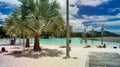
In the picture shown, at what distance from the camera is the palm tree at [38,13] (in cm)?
1884

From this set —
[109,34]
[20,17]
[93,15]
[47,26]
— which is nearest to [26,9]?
[20,17]

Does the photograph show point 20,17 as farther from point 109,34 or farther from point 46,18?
point 109,34

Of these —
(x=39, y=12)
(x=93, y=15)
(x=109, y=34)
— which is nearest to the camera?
(x=39, y=12)

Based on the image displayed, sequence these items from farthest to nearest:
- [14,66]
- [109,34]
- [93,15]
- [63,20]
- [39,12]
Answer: [109,34] < [93,15] < [63,20] < [39,12] < [14,66]

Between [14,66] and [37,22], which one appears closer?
[14,66]

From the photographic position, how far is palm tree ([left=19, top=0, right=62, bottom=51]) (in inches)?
742

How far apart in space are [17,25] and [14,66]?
28.4 feet

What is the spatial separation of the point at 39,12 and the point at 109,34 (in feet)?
320

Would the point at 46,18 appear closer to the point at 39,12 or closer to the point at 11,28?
the point at 39,12

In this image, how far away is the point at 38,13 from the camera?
61.1 ft

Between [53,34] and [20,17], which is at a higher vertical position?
[20,17]

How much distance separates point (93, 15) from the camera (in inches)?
2901

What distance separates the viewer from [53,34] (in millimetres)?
21047

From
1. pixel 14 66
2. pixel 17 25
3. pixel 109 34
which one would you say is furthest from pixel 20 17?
pixel 109 34
